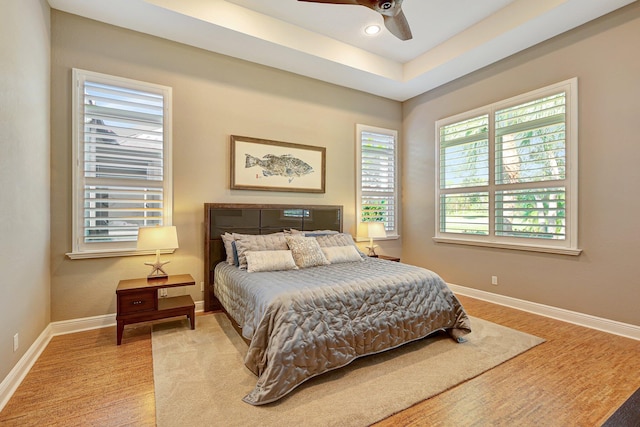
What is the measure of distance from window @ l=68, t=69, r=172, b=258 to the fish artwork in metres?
1.06

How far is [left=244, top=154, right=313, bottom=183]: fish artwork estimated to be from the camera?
4.12 m

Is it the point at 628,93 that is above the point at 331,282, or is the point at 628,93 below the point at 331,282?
above

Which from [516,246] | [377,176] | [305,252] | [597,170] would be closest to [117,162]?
[305,252]

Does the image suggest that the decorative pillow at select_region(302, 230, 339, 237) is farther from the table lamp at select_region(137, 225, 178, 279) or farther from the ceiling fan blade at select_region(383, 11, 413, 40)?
the ceiling fan blade at select_region(383, 11, 413, 40)

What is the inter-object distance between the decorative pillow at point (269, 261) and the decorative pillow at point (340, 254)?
19.4 inches

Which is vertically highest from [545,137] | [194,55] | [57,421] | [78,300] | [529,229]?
[194,55]

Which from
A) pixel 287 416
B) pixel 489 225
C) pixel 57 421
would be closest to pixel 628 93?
pixel 489 225

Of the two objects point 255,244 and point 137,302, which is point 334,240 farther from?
point 137,302

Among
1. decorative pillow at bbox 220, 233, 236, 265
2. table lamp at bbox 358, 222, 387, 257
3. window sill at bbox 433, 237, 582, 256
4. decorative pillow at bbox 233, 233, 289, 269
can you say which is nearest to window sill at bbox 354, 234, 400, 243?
table lamp at bbox 358, 222, 387, 257

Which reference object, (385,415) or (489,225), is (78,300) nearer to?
(385,415)

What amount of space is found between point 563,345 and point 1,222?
457cm

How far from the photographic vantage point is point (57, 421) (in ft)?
5.91

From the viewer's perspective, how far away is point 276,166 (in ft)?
14.0

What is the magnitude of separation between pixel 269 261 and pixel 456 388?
195 centimetres
